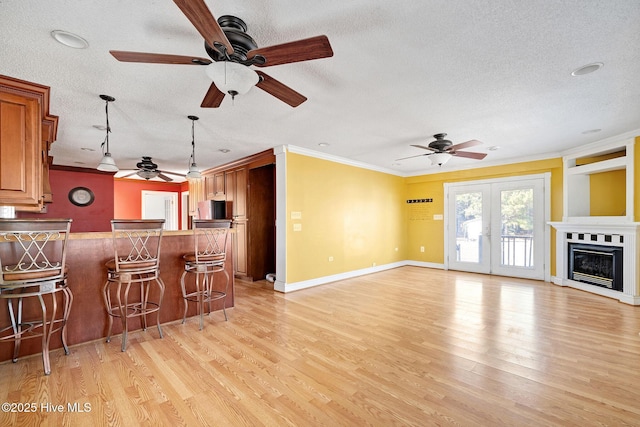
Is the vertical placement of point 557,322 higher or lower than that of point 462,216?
lower

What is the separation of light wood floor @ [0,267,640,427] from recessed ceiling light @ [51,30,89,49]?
97.5 inches

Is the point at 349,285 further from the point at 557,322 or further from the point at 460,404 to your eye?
the point at 460,404

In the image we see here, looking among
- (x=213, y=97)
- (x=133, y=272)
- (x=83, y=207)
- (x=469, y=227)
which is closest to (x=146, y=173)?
(x=83, y=207)

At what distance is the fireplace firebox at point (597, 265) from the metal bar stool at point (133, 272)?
641cm

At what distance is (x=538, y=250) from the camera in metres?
5.59

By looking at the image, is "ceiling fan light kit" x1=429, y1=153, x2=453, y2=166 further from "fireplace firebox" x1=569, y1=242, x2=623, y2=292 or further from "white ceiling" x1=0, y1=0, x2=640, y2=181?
"fireplace firebox" x1=569, y1=242, x2=623, y2=292

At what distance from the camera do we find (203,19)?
1355mm

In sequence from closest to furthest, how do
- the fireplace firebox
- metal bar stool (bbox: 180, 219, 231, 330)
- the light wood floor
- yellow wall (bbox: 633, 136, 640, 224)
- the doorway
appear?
1. the light wood floor
2. metal bar stool (bbox: 180, 219, 231, 330)
3. yellow wall (bbox: 633, 136, 640, 224)
4. the fireplace firebox
5. the doorway

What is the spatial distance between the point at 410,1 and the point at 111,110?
332 cm

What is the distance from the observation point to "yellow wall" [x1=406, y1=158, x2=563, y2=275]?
17.8 ft

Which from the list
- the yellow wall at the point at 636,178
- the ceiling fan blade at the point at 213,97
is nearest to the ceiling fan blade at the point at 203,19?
the ceiling fan blade at the point at 213,97

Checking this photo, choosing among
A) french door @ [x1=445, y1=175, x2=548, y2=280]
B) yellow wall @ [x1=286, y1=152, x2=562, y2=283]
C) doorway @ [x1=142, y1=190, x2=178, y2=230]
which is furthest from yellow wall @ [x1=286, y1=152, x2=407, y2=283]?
doorway @ [x1=142, y1=190, x2=178, y2=230]

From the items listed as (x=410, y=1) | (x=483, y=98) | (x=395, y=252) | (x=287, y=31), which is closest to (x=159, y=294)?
(x=287, y=31)

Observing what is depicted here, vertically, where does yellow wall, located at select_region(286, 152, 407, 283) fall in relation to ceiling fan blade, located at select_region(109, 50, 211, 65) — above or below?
below
